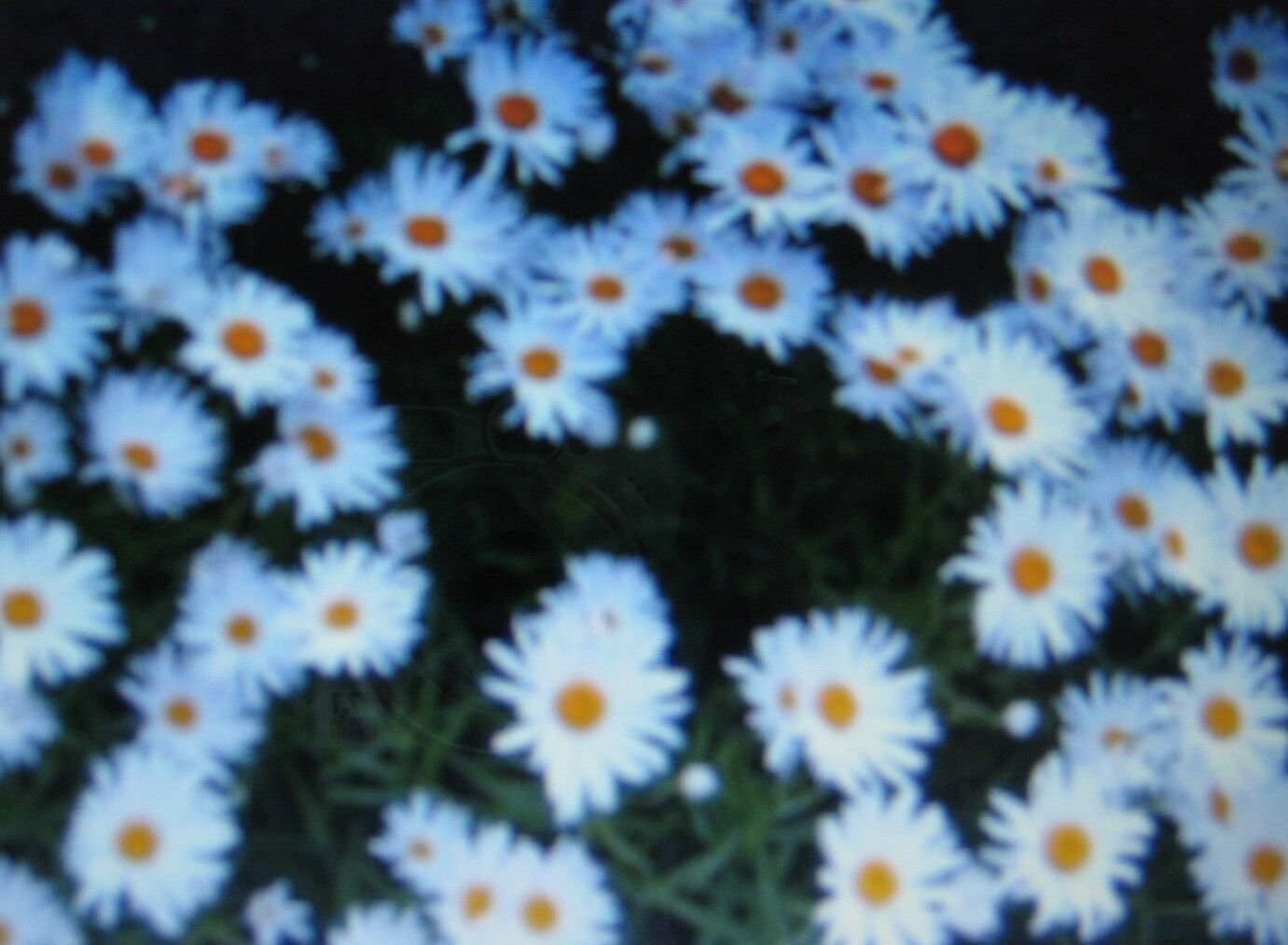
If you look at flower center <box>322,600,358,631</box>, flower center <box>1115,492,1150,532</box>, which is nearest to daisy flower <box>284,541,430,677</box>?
flower center <box>322,600,358,631</box>

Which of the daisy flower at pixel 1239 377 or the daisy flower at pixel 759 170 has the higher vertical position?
the daisy flower at pixel 759 170

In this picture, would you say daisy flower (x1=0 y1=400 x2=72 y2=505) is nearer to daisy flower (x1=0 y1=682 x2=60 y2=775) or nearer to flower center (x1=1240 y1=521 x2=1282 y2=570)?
daisy flower (x1=0 y1=682 x2=60 y2=775)

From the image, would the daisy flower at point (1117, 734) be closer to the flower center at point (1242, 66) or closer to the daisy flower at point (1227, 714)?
the daisy flower at point (1227, 714)

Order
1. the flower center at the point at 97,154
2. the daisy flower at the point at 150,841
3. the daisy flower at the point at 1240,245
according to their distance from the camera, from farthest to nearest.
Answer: the daisy flower at the point at 1240,245
the flower center at the point at 97,154
the daisy flower at the point at 150,841

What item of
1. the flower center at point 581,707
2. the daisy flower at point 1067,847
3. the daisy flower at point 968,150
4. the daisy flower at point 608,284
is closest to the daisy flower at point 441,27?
the daisy flower at point 608,284

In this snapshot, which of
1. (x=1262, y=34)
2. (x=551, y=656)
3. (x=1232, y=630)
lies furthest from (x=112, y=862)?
(x=1262, y=34)

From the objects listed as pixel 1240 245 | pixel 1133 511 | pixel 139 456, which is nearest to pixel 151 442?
pixel 139 456

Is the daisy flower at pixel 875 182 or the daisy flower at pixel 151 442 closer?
the daisy flower at pixel 151 442
